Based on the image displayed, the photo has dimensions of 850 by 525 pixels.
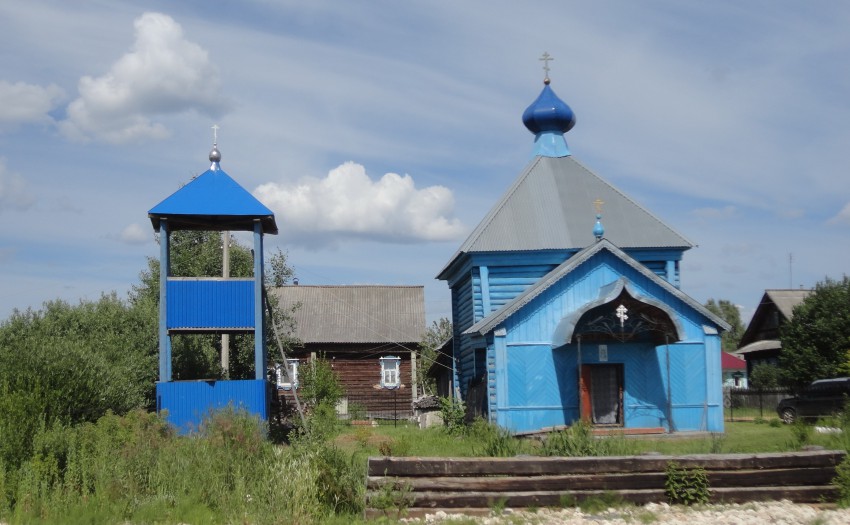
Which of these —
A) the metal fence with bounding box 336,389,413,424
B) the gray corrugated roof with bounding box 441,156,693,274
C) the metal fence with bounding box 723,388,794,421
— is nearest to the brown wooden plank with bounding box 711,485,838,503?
the gray corrugated roof with bounding box 441,156,693,274

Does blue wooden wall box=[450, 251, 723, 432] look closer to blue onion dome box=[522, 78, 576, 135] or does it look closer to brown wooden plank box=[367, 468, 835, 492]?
blue onion dome box=[522, 78, 576, 135]

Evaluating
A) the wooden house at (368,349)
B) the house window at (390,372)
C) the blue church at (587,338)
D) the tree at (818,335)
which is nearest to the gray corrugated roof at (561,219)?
the blue church at (587,338)

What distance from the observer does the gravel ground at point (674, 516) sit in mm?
9969

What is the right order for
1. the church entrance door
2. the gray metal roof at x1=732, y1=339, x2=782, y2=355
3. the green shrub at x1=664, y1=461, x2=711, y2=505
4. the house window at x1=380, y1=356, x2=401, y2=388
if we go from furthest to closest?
the gray metal roof at x1=732, y1=339, x2=782, y2=355, the house window at x1=380, y1=356, x2=401, y2=388, the church entrance door, the green shrub at x1=664, y1=461, x2=711, y2=505

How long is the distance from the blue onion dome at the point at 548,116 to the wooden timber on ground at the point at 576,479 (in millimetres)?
16209

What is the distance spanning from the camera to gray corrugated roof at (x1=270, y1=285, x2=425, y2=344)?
3919 cm

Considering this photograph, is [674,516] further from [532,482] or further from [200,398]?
[200,398]

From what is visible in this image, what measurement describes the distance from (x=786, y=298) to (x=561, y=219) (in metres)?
21.8

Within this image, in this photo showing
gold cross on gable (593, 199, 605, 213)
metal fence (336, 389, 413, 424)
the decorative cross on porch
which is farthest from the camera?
metal fence (336, 389, 413, 424)

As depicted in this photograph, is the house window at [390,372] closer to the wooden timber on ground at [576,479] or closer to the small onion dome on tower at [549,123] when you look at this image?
the small onion dome on tower at [549,123]

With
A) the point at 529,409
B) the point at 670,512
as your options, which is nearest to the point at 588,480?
the point at 670,512

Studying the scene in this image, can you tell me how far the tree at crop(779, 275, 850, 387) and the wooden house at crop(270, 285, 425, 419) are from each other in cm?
1462

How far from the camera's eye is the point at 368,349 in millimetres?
38969

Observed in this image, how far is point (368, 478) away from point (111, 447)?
368 centimetres
